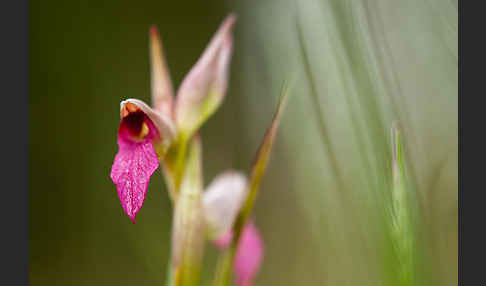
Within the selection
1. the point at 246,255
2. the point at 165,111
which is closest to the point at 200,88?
the point at 165,111

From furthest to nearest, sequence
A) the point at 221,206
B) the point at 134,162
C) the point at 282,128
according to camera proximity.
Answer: the point at 282,128, the point at 221,206, the point at 134,162

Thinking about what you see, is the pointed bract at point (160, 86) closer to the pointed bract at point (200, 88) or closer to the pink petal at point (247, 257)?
the pointed bract at point (200, 88)

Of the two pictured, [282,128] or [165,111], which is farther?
[282,128]

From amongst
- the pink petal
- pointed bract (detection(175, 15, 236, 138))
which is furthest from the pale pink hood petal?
pointed bract (detection(175, 15, 236, 138))

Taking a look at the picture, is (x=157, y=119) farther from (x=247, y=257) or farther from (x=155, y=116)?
(x=247, y=257)

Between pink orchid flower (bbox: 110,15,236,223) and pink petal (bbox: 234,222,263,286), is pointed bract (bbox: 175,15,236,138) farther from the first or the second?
pink petal (bbox: 234,222,263,286)

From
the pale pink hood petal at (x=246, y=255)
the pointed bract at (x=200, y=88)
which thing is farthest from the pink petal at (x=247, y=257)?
the pointed bract at (x=200, y=88)
